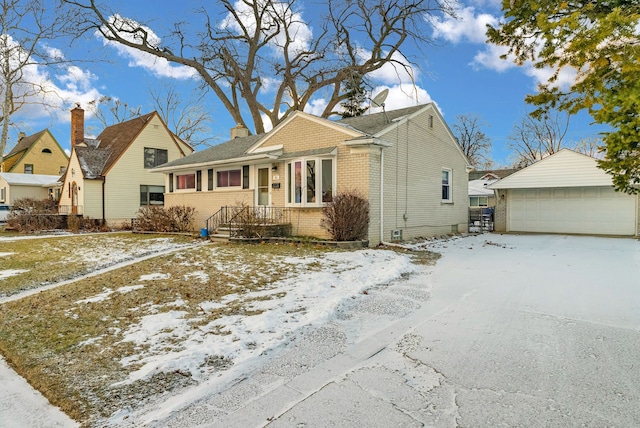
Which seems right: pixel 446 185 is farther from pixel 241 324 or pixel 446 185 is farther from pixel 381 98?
pixel 241 324

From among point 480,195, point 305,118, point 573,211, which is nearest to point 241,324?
point 305,118

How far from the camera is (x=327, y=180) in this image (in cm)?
1297

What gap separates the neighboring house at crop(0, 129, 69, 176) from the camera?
3725 cm

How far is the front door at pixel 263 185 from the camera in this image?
14.9 meters

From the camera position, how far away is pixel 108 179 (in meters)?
22.9

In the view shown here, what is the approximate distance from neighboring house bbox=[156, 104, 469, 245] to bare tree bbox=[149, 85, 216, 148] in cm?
2434

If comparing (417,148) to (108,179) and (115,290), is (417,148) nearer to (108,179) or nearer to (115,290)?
(115,290)

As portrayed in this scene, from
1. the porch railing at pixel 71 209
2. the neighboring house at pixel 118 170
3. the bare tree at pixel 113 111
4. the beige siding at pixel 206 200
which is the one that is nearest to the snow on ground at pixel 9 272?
the beige siding at pixel 206 200

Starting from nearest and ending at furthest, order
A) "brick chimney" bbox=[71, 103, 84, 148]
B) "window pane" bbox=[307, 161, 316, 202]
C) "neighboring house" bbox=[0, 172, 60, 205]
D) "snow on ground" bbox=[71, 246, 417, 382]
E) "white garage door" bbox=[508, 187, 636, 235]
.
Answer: "snow on ground" bbox=[71, 246, 417, 382] < "window pane" bbox=[307, 161, 316, 202] < "white garage door" bbox=[508, 187, 636, 235] < "brick chimney" bbox=[71, 103, 84, 148] < "neighboring house" bbox=[0, 172, 60, 205]

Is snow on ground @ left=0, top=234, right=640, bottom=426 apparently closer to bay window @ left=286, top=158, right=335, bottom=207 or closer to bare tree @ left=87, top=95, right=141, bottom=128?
bay window @ left=286, top=158, right=335, bottom=207

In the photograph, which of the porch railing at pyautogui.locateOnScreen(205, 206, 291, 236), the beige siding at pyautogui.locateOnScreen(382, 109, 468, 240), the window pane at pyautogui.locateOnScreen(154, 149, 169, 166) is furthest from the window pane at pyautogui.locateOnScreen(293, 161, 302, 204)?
the window pane at pyautogui.locateOnScreen(154, 149, 169, 166)

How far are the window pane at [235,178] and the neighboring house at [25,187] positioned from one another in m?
22.4

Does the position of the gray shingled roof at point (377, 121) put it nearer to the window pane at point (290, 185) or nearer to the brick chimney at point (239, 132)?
the window pane at point (290, 185)

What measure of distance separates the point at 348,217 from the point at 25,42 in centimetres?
2283
